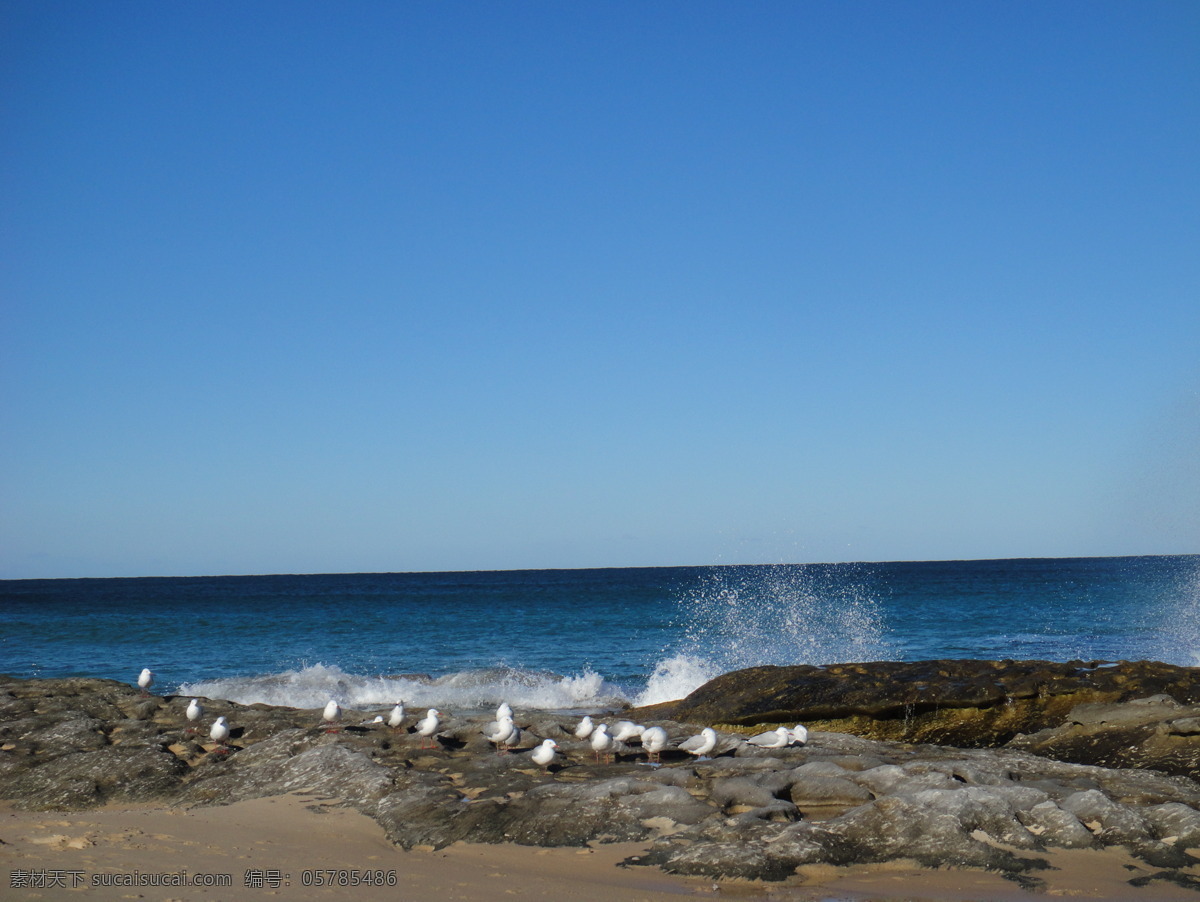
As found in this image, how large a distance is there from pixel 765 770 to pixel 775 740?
134 cm

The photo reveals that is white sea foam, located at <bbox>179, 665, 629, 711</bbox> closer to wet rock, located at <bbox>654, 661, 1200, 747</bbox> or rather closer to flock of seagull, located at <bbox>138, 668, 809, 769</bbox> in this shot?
wet rock, located at <bbox>654, 661, 1200, 747</bbox>

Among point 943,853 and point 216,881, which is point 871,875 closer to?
point 943,853

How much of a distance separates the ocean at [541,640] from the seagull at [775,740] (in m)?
8.31

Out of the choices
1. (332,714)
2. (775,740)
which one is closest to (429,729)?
(332,714)

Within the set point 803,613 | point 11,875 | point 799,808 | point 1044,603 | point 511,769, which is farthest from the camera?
point 1044,603

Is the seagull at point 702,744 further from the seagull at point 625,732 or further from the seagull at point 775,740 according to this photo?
the seagull at point 625,732

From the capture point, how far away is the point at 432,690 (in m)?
20.5

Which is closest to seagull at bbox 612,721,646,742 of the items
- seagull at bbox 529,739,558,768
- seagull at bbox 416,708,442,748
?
seagull at bbox 529,739,558,768

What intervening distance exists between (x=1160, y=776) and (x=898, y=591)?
52020 millimetres

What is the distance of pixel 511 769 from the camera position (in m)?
9.10

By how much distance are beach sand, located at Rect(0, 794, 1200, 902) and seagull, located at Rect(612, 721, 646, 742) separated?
3335 mm

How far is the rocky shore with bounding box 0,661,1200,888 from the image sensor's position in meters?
6.70

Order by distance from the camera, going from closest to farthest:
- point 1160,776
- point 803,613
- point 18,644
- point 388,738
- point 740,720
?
point 1160,776, point 388,738, point 740,720, point 18,644, point 803,613

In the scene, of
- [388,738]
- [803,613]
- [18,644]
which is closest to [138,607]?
[18,644]
